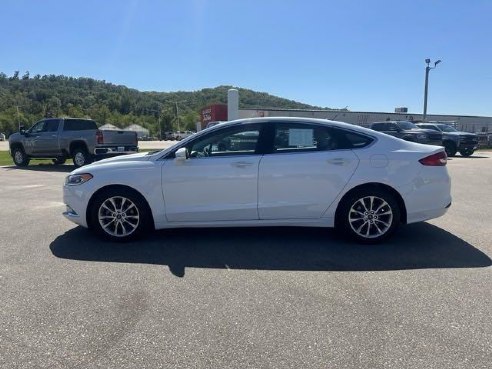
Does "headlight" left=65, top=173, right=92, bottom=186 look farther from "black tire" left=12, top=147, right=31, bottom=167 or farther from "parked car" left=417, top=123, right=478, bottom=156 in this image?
"parked car" left=417, top=123, right=478, bottom=156

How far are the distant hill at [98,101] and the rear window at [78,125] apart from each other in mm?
72166

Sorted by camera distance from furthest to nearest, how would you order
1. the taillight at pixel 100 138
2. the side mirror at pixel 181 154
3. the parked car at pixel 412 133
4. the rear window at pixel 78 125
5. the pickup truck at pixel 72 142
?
the parked car at pixel 412 133 < the rear window at pixel 78 125 < the pickup truck at pixel 72 142 < the taillight at pixel 100 138 < the side mirror at pixel 181 154

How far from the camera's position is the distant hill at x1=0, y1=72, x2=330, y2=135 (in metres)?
103

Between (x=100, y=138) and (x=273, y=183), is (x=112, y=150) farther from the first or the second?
(x=273, y=183)

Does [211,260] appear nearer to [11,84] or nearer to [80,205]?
[80,205]

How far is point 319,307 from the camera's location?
379 cm

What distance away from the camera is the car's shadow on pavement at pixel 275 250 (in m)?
4.93

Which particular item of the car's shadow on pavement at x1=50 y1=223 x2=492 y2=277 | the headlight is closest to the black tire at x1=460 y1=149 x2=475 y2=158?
the car's shadow on pavement at x1=50 y1=223 x2=492 y2=277

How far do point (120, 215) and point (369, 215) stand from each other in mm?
3222

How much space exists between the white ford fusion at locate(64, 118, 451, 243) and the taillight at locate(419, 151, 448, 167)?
14mm

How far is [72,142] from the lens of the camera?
1709cm

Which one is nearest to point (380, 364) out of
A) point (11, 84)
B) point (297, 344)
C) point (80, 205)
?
point (297, 344)

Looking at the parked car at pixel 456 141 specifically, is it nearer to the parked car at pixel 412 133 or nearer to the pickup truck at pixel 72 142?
the parked car at pixel 412 133

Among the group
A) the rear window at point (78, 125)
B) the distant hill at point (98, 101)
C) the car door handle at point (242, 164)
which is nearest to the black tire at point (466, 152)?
the rear window at point (78, 125)
